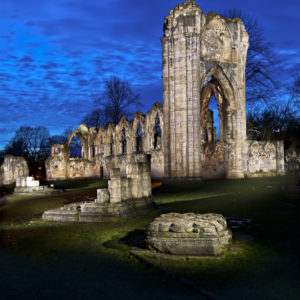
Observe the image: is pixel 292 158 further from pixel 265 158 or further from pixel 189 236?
pixel 189 236

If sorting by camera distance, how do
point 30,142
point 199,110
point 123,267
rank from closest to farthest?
point 123,267 < point 199,110 < point 30,142

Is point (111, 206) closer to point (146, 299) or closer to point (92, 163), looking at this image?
point (146, 299)

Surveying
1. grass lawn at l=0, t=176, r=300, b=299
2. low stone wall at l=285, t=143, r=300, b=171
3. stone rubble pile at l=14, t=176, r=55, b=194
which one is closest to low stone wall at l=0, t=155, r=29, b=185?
stone rubble pile at l=14, t=176, r=55, b=194

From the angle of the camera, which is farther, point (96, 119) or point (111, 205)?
point (96, 119)

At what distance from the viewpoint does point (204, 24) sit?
21656 mm

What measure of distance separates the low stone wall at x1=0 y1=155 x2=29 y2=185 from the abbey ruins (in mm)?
7566

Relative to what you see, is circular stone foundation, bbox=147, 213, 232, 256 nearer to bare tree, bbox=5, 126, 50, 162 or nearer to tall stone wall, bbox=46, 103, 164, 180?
tall stone wall, bbox=46, 103, 164, 180

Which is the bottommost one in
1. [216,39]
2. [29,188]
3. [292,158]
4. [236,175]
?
[29,188]

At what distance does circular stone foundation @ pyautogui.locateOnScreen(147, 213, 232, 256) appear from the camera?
545 centimetres

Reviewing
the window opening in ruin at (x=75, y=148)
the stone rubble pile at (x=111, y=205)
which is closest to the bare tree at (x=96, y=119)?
the window opening in ruin at (x=75, y=148)

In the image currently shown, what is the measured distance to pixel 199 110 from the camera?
2091 cm

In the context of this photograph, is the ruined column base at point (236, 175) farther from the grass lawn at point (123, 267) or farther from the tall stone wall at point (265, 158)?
the grass lawn at point (123, 267)

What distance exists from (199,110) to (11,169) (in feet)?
42.5

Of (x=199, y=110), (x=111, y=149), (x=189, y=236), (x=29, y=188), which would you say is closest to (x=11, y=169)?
(x=29, y=188)
